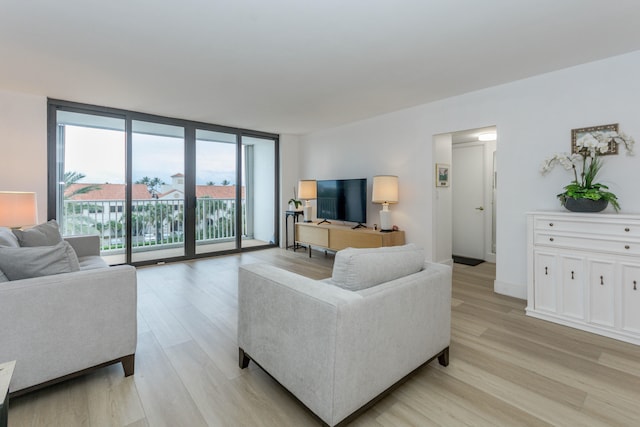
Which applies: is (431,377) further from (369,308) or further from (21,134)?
(21,134)

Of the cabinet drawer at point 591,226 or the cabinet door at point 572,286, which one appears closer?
the cabinet drawer at point 591,226

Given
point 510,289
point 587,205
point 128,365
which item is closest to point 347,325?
point 128,365

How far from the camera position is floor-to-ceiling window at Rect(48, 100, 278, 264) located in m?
4.25

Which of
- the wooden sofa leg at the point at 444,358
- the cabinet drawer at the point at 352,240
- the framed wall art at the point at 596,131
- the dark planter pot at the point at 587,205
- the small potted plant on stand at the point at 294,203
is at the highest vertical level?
the framed wall art at the point at 596,131

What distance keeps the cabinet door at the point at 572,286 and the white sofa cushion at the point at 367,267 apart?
1790mm

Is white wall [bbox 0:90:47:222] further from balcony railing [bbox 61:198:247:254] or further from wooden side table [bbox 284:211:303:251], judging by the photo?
wooden side table [bbox 284:211:303:251]

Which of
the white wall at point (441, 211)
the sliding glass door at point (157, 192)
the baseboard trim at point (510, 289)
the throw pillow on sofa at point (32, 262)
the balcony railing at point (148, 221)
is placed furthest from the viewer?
the sliding glass door at point (157, 192)

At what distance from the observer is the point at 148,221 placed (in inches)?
204

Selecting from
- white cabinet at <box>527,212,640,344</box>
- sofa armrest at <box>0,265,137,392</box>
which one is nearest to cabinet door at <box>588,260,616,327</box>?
white cabinet at <box>527,212,640,344</box>

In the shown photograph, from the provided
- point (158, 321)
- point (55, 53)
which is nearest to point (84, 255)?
point (158, 321)

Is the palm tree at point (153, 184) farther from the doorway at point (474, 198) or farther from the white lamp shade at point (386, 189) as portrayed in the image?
the doorway at point (474, 198)

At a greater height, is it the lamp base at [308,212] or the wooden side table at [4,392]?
the lamp base at [308,212]

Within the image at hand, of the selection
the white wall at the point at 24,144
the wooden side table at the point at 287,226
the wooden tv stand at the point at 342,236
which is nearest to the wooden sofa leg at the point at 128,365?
the wooden tv stand at the point at 342,236

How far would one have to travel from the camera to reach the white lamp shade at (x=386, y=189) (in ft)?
14.2
